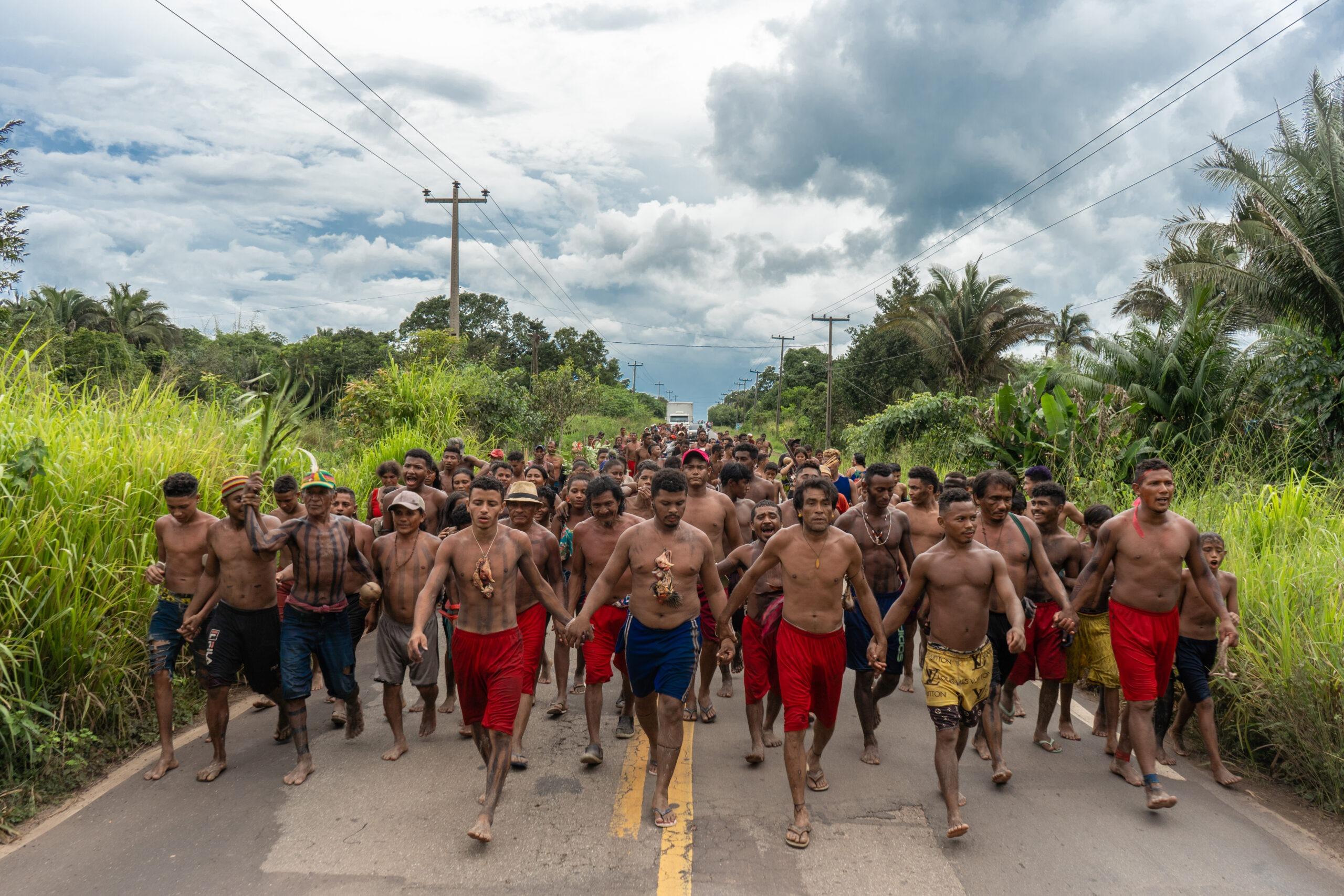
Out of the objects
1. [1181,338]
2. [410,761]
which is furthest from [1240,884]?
[1181,338]

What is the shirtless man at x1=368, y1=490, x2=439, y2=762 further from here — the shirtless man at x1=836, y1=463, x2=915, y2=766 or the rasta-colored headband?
the shirtless man at x1=836, y1=463, x2=915, y2=766

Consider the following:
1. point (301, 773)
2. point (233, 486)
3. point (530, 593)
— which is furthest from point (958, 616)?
point (233, 486)

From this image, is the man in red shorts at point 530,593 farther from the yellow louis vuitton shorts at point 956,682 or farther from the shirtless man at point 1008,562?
the shirtless man at point 1008,562

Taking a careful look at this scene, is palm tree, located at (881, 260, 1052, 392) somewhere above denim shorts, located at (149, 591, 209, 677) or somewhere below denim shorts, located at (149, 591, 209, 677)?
above

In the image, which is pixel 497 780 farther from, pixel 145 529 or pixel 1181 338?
pixel 1181 338

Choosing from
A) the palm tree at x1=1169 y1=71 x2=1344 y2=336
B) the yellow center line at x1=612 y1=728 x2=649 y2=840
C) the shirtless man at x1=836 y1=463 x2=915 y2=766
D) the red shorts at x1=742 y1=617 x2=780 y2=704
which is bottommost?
the yellow center line at x1=612 y1=728 x2=649 y2=840

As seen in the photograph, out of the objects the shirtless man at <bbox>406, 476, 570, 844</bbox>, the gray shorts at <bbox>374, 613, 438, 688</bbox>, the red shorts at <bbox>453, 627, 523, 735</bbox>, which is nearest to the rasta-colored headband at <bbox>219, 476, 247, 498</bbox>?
the gray shorts at <bbox>374, 613, 438, 688</bbox>

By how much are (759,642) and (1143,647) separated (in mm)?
2237

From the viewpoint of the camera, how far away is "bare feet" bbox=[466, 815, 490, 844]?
422 cm

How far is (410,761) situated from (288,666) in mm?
946

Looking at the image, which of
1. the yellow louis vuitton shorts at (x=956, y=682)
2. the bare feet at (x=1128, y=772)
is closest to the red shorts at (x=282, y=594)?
the yellow louis vuitton shorts at (x=956, y=682)

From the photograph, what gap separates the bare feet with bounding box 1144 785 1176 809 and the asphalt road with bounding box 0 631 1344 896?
0.32 ft

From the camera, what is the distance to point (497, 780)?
446 centimetres

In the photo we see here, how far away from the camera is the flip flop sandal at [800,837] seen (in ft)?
14.2
